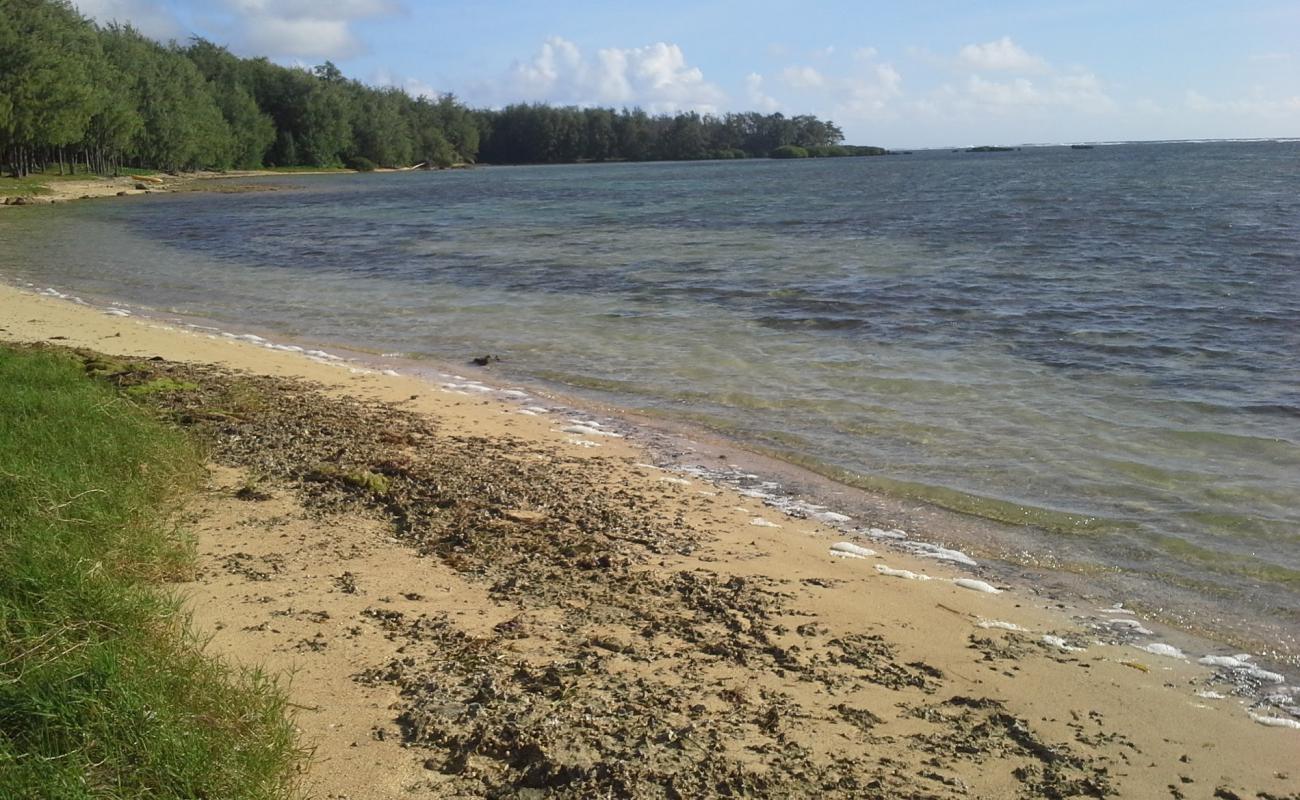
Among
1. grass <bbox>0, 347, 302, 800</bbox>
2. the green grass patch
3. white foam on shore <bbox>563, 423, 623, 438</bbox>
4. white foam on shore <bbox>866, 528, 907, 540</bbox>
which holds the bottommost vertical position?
white foam on shore <bbox>866, 528, 907, 540</bbox>

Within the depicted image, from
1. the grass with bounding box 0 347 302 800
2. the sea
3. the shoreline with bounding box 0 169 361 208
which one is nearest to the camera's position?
the grass with bounding box 0 347 302 800

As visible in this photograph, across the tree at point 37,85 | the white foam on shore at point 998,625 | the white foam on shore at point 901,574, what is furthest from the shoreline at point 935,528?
the tree at point 37,85

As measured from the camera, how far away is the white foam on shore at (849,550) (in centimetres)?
593

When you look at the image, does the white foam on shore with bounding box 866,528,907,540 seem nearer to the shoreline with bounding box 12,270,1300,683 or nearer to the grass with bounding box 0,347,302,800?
the shoreline with bounding box 12,270,1300,683

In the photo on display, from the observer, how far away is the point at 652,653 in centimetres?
432

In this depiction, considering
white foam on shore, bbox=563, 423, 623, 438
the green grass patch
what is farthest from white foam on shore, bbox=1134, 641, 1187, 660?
the green grass patch

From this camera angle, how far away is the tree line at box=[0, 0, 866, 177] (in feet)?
191

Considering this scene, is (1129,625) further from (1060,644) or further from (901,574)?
(901,574)

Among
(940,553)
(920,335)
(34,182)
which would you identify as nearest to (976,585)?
(940,553)

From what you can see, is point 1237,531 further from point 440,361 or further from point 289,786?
point 440,361

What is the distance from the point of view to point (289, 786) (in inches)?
123

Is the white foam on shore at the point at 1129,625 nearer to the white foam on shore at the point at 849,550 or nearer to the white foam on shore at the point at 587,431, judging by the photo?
the white foam on shore at the point at 849,550

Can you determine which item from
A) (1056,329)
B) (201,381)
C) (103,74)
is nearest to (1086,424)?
(1056,329)

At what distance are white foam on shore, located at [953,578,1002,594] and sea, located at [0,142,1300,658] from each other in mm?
555
